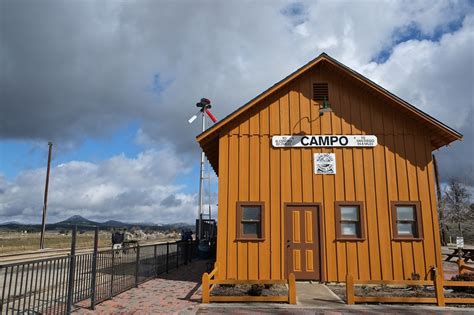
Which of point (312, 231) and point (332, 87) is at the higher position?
point (332, 87)

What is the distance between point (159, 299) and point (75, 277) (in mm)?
2404

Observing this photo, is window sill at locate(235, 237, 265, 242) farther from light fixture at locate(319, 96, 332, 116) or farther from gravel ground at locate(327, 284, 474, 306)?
light fixture at locate(319, 96, 332, 116)

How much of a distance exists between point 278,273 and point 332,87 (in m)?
6.88

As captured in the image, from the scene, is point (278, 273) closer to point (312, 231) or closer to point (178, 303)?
point (312, 231)

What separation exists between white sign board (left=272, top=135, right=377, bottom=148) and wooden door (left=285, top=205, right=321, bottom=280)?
2.17 metres

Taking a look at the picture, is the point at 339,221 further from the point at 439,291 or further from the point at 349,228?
the point at 439,291

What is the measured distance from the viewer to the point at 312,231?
1288 centimetres

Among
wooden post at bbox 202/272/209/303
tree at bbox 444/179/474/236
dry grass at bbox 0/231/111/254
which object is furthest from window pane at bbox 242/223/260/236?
tree at bbox 444/179/474/236

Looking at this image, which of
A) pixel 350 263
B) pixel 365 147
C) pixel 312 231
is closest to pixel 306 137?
pixel 365 147

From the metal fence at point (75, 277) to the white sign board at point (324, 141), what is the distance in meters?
6.07

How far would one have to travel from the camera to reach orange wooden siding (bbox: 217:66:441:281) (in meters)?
12.6

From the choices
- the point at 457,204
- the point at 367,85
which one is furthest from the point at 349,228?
the point at 457,204

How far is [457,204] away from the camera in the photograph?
49.1 metres

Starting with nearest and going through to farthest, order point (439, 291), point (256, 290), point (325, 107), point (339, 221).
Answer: point (439, 291) → point (256, 290) → point (339, 221) → point (325, 107)
